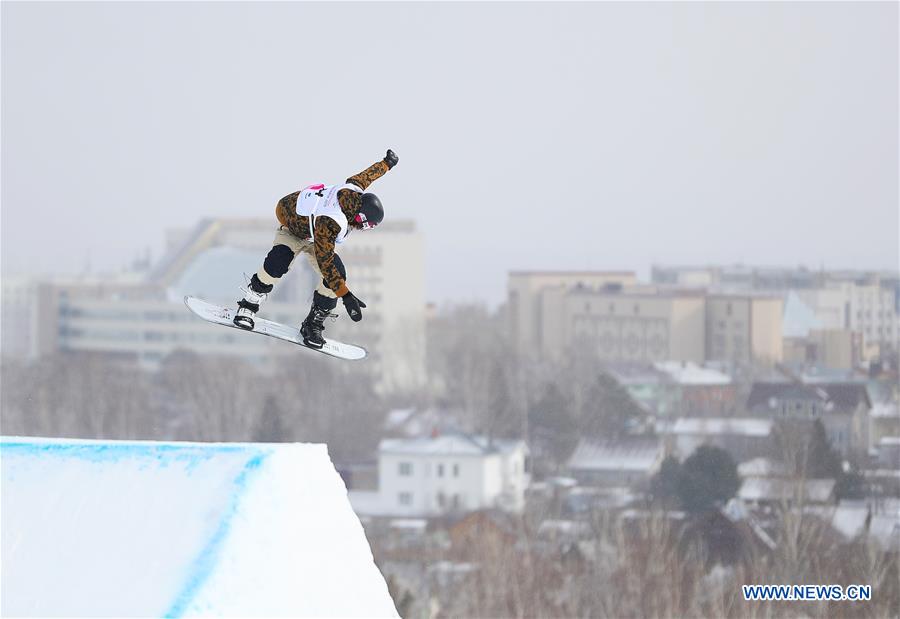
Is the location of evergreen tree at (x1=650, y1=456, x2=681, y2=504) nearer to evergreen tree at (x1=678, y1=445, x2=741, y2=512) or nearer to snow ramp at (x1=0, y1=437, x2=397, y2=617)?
evergreen tree at (x1=678, y1=445, x2=741, y2=512)

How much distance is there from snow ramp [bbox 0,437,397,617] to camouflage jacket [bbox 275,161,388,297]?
591 mm

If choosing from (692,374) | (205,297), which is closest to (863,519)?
(692,374)

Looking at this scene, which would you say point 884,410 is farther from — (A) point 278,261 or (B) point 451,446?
(A) point 278,261

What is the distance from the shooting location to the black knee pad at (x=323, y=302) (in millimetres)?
4641

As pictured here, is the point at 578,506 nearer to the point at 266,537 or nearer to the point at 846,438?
the point at 846,438

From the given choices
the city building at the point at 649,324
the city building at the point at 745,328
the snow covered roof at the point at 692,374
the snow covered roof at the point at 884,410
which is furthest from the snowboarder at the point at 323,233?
the city building at the point at 745,328

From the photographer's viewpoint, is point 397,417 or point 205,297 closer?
point 205,297

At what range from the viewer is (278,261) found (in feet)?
15.2

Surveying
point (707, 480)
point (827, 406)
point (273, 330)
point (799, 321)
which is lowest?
point (707, 480)

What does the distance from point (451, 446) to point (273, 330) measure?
107 ft

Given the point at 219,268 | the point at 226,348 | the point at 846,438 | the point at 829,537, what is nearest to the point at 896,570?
the point at 829,537

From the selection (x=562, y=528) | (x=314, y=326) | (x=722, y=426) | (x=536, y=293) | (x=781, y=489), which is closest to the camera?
(x=314, y=326)

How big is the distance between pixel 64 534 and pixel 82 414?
3823 cm

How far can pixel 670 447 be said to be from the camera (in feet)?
126
